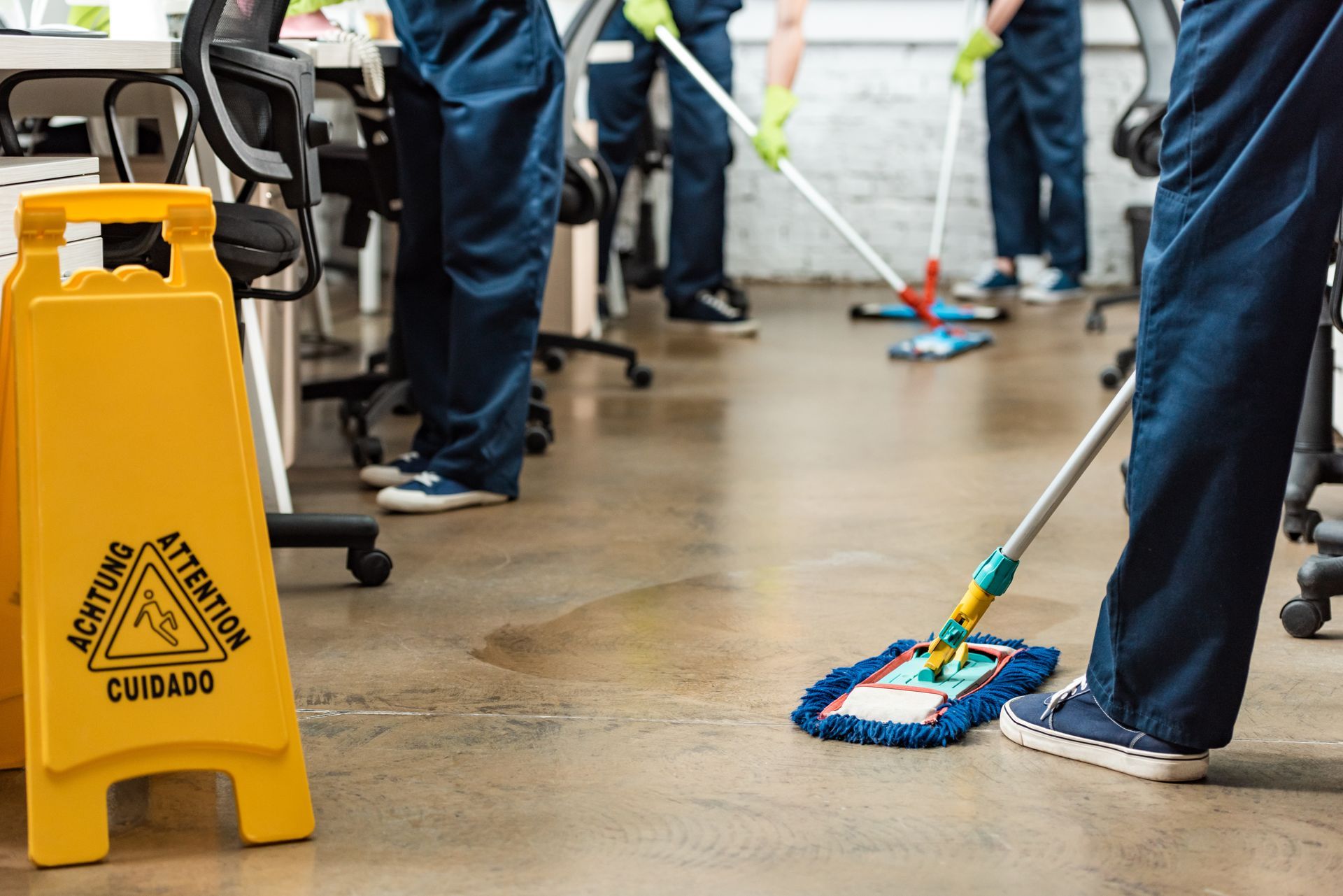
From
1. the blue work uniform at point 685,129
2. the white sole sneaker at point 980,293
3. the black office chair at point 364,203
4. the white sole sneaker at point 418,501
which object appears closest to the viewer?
the white sole sneaker at point 418,501

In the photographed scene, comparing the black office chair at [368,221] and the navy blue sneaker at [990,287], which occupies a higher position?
the black office chair at [368,221]

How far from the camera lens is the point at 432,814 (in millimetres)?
1233

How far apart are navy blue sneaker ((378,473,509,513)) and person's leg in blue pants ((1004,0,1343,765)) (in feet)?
4.13

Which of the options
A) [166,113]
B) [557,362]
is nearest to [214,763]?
[166,113]

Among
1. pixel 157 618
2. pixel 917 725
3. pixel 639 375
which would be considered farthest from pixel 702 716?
pixel 639 375

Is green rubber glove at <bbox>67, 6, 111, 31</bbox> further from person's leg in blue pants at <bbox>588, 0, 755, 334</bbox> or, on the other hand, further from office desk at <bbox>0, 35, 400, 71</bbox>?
person's leg in blue pants at <bbox>588, 0, 755, 334</bbox>

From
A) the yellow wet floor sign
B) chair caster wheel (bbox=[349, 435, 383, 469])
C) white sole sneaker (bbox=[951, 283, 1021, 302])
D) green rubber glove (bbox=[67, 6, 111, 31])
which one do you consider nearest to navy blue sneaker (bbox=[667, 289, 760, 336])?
white sole sneaker (bbox=[951, 283, 1021, 302])

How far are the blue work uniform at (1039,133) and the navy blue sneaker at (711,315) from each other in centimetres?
115

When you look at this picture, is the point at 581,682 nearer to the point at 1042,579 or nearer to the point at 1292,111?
the point at 1042,579

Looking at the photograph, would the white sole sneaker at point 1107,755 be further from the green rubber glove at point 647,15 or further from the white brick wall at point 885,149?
the white brick wall at point 885,149

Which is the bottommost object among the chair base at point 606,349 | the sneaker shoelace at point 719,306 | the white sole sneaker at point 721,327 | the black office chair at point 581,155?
the white sole sneaker at point 721,327

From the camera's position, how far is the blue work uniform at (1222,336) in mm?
1162

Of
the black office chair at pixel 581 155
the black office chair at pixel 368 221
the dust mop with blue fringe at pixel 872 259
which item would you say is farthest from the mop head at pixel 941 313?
the black office chair at pixel 368 221

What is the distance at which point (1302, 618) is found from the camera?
1.70 meters
